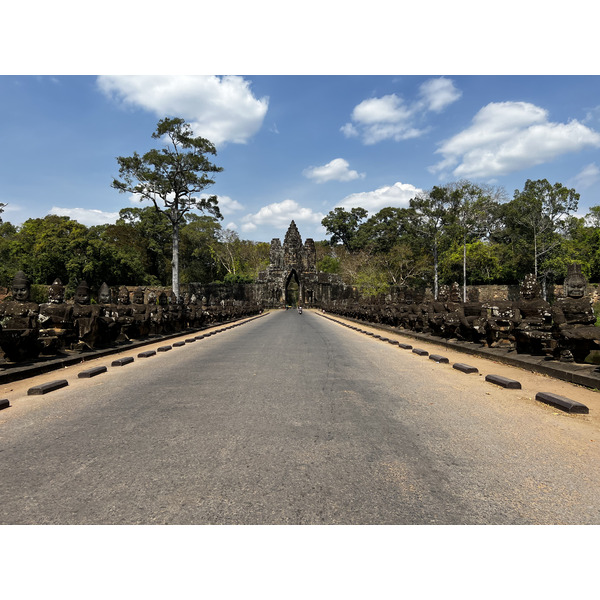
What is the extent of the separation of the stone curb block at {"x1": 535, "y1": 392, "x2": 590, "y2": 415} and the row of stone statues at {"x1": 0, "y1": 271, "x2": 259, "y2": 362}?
8.63 metres

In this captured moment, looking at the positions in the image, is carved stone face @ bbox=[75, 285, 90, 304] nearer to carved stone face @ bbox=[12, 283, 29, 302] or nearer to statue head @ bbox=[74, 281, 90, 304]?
statue head @ bbox=[74, 281, 90, 304]

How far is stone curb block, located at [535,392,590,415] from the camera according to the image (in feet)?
14.8

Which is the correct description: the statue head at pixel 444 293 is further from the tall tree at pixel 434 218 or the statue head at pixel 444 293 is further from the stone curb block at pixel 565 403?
the tall tree at pixel 434 218

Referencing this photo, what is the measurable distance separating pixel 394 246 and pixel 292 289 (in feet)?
69.3

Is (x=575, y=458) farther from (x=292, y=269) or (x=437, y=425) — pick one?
(x=292, y=269)

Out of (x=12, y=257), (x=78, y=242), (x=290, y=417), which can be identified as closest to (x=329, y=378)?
(x=290, y=417)

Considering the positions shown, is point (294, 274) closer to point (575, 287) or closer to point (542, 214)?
point (542, 214)

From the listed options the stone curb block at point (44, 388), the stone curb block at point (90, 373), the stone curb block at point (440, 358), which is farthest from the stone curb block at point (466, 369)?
the stone curb block at point (44, 388)

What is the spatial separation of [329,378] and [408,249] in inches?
1887

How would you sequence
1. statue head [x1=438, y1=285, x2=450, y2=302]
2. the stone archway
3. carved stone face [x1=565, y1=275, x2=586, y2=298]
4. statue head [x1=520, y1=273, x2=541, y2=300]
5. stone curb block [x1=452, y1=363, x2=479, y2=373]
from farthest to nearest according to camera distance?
the stone archway → statue head [x1=438, y1=285, x2=450, y2=302] → statue head [x1=520, y1=273, x2=541, y2=300] → stone curb block [x1=452, y1=363, x2=479, y2=373] → carved stone face [x1=565, y1=275, x2=586, y2=298]

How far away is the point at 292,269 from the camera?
6581 centimetres

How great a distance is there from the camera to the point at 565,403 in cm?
462

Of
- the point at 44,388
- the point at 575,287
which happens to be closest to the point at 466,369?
the point at 575,287

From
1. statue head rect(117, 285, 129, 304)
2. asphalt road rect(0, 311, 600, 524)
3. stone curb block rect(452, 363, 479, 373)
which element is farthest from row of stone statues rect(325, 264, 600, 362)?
statue head rect(117, 285, 129, 304)
